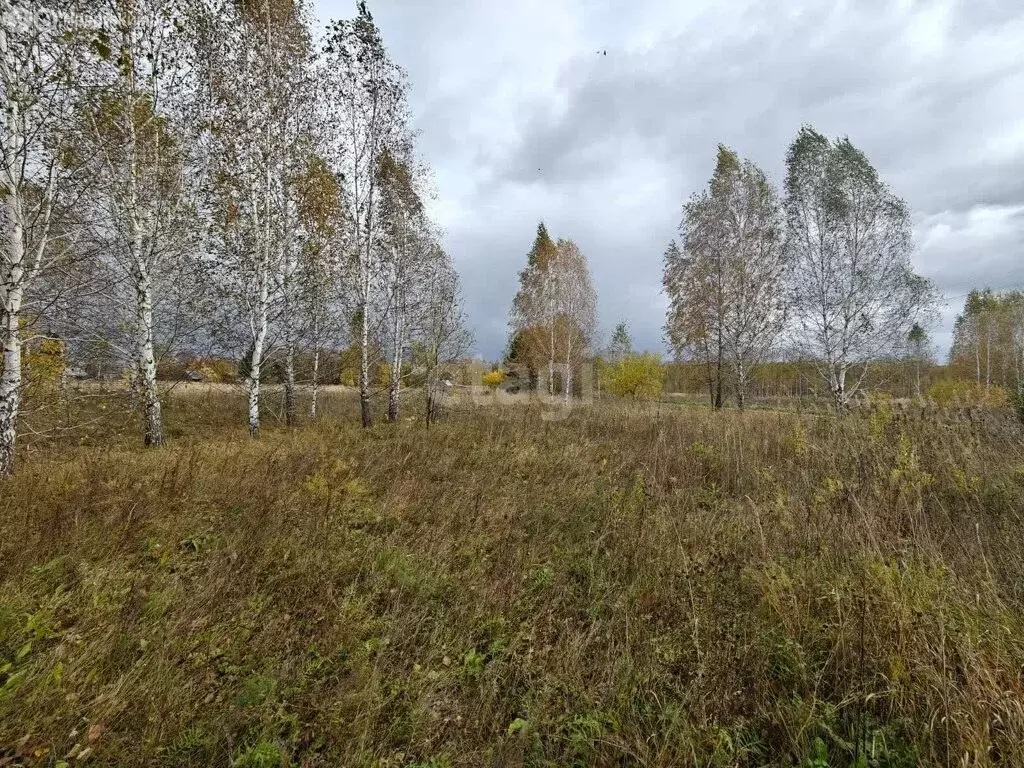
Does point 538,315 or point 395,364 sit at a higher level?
point 538,315

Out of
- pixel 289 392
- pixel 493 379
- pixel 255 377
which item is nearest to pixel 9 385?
pixel 255 377

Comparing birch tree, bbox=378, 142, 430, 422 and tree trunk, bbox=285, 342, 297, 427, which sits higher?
birch tree, bbox=378, 142, 430, 422

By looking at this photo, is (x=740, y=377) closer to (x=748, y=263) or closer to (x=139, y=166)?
(x=748, y=263)

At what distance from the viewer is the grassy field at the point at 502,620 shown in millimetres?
1921

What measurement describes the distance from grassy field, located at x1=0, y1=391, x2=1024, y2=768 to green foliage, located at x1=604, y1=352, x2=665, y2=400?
18.1 meters

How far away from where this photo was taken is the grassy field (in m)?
1.92

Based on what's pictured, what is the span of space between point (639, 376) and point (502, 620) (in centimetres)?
2188

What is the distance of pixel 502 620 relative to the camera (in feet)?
9.77

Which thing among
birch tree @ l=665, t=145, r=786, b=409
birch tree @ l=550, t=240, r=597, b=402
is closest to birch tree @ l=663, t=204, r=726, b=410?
birch tree @ l=665, t=145, r=786, b=409

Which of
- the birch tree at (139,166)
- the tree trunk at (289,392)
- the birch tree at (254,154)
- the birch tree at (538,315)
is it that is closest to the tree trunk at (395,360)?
the tree trunk at (289,392)

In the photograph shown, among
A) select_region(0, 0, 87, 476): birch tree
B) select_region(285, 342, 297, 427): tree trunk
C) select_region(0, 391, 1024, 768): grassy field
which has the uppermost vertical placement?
select_region(0, 0, 87, 476): birch tree

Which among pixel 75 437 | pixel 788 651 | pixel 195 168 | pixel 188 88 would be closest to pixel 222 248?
pixel 195 168

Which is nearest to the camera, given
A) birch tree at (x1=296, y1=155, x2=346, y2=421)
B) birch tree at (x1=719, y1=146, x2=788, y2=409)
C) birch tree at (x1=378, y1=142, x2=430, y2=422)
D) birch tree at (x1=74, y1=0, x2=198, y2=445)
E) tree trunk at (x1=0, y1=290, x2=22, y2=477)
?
tree trunk at (x1=0, y1=290, x2=22, y2=477)

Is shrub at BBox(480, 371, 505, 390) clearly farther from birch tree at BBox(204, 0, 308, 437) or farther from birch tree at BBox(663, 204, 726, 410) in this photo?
birch tree at BBox(204, 0, 308, 437)
